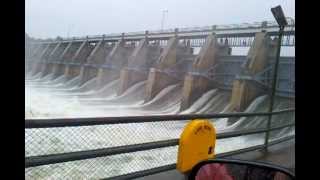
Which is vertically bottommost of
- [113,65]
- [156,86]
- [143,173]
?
[156,86]

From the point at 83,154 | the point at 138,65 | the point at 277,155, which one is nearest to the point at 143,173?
the point at 83,154

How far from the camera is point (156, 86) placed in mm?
25969

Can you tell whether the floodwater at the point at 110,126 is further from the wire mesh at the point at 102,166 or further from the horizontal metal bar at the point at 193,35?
the horizontal metal bar at the point at 193,35

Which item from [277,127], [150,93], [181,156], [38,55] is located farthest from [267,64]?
[38,55]

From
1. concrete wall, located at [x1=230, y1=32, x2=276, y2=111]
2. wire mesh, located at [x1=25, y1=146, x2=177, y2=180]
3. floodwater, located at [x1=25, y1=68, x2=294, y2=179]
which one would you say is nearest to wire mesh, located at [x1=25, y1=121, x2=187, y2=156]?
floodwater, located at [x1=25, y1=68, x2=294, y2=179]

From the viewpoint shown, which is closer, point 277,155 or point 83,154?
point 83,154

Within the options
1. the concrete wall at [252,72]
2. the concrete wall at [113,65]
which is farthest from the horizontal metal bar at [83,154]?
the concrete wall at [113,65]

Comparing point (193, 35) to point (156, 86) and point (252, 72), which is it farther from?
point (252, 72)

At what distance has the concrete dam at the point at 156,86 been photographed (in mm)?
10422

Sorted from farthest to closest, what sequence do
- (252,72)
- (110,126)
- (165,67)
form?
1. (165,67)
2. (252,72)
3. (110,126)

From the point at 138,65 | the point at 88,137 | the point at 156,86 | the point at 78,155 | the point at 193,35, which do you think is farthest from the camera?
the point at 138,65

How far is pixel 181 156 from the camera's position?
406 centimetres
